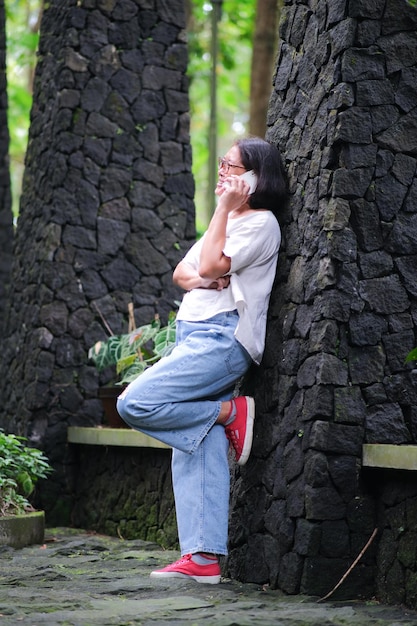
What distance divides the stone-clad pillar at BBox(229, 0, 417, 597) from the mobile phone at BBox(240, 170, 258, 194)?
20 cm

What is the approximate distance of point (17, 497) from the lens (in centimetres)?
588

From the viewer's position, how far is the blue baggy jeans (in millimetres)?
4254

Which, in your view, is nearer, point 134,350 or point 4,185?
point 134,350

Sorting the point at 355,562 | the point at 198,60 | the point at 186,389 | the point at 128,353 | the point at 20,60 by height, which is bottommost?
the point at 355,562

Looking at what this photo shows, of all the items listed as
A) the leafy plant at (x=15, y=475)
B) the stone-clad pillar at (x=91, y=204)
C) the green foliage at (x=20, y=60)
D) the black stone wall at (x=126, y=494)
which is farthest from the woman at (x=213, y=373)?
the green foliage at (x=20, y=60)

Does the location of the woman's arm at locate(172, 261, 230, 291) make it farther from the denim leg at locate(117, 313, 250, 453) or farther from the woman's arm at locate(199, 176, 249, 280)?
the denim leg at locate(117, 313, 250, 453)

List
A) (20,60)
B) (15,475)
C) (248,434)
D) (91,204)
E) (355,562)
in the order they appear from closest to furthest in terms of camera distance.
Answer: (355,562) < (248,434) < (15,475) < (91,204) < (20,60)

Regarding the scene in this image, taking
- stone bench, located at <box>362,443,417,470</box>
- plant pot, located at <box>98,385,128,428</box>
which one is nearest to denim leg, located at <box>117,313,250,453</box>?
stone bench, located at <box>362,443,417,470</box>

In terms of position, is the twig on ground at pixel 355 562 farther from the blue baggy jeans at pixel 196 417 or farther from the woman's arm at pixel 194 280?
the woman's arm at pixel 194 280

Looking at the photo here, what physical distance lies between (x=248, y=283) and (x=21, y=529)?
7.36ft

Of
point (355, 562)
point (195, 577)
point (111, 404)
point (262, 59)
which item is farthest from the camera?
point (262, 59)

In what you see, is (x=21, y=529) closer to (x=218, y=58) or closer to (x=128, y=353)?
(x=128, y=353)

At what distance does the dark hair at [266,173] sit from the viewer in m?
4.48

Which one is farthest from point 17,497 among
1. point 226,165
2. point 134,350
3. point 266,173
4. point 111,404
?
point 266,173
